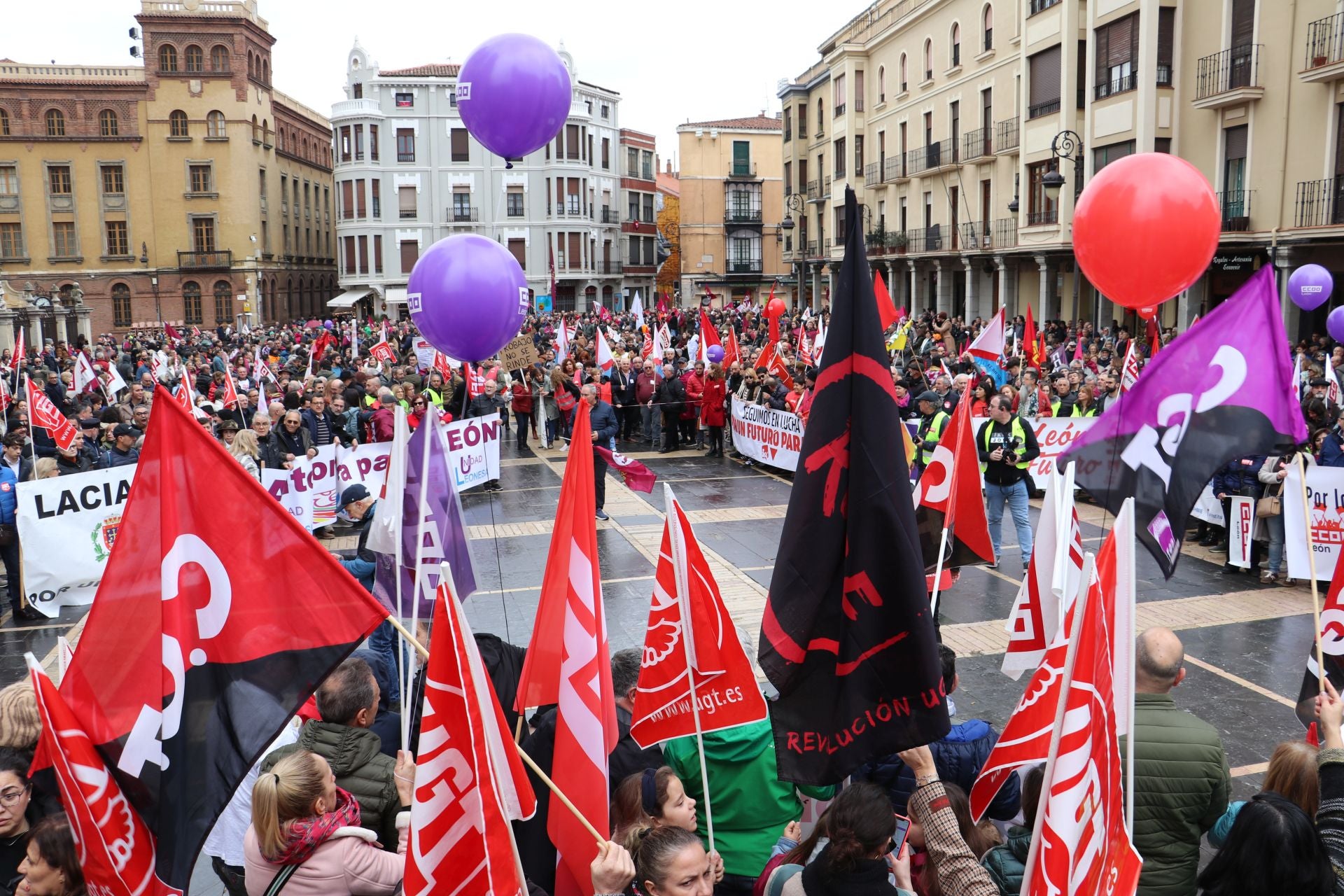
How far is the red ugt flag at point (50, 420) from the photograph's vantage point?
39.4ft

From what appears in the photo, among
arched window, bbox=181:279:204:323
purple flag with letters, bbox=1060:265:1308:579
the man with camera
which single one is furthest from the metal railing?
arched window, bbox=181:279:204:323

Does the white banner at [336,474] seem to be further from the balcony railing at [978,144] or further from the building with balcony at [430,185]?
the building with balcony at [430,185]

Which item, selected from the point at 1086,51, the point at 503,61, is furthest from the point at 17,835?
the point at 1086,51

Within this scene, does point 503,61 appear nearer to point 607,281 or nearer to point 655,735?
point 655,735

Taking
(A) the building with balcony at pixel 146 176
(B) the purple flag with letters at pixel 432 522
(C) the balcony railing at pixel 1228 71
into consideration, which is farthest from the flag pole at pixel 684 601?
(A) the building with balcony at pixel 146 176

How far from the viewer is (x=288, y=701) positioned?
141 inches

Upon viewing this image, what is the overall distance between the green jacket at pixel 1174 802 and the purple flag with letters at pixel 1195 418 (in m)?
1.85

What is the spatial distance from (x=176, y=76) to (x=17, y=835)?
6510 centimetres

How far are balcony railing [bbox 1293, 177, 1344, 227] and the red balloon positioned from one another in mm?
17251

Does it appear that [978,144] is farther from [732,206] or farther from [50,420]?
[732,206]

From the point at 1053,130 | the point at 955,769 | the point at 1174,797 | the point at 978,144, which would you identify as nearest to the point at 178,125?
the point at 978,144

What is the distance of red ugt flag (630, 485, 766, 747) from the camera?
432 cm

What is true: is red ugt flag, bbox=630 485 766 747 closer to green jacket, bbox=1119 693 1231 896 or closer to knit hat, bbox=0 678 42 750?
green jacket, bbox=1119 693 1231 896

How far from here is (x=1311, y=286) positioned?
18.4m
